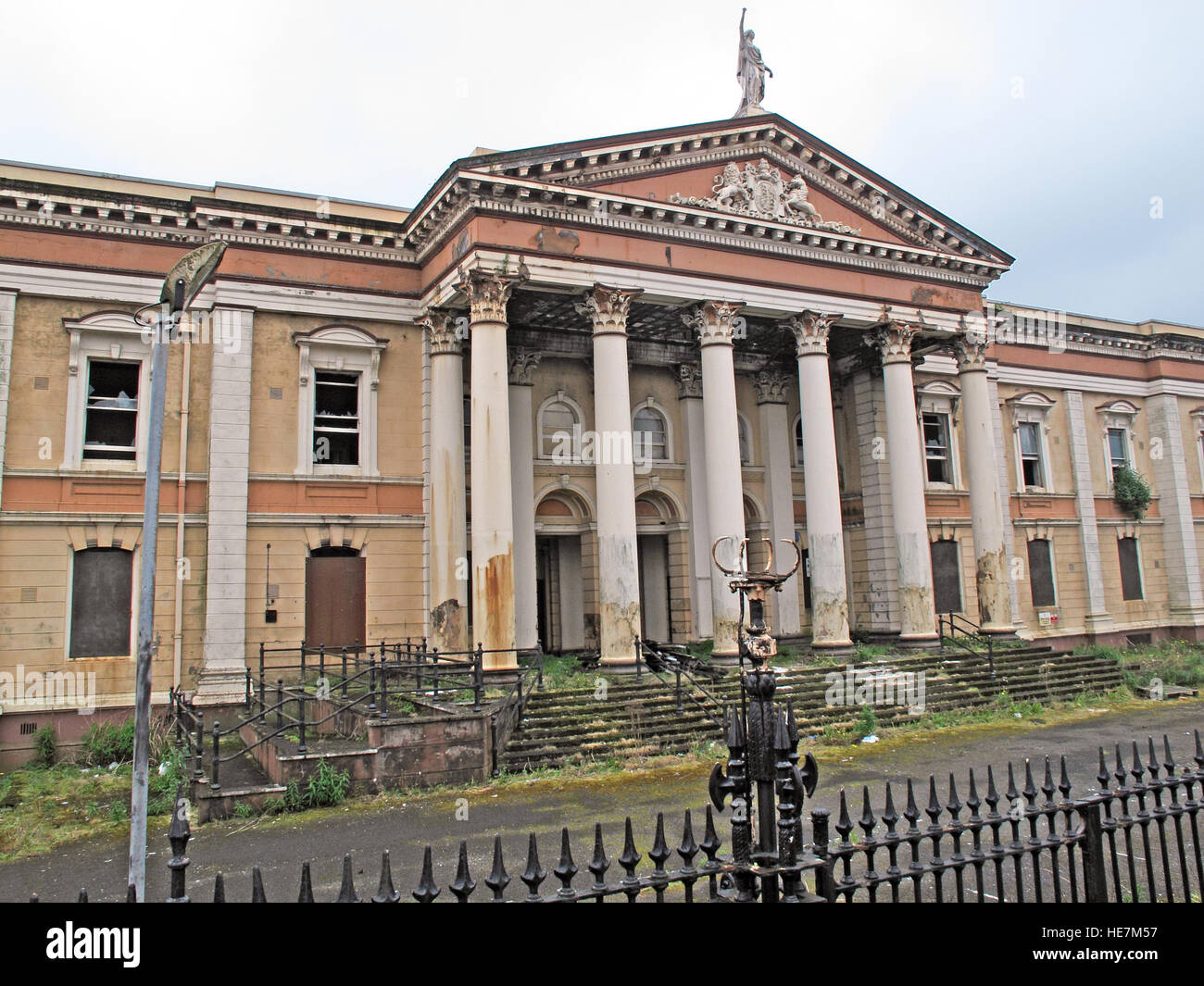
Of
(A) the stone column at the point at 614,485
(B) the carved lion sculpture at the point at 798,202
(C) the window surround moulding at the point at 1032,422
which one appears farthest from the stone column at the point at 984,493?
(A) the stone column at the point at 614,485

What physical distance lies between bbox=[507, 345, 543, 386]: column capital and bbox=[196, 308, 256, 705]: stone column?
628cm

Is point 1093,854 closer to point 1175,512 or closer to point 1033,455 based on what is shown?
point 1033,455

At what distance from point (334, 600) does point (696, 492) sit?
33.2 feet

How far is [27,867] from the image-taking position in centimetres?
922

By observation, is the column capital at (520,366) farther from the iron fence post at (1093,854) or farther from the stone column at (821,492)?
the iron fence post at (1093,854)

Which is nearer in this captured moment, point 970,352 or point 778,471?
point 970,352

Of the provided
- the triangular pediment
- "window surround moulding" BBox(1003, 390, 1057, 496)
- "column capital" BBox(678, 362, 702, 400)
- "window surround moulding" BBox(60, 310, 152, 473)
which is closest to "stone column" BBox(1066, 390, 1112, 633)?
"window surround moulding" BBox(1003, 390, 1057, 496)

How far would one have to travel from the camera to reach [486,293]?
16969 mm

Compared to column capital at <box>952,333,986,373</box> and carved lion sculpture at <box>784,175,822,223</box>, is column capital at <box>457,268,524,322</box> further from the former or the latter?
column capital at <box>952,333,986,373</box>

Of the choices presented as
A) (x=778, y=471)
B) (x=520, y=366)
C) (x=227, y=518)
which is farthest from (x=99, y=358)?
(x=778, y=471)

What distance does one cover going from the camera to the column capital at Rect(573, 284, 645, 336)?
59.2 ft
